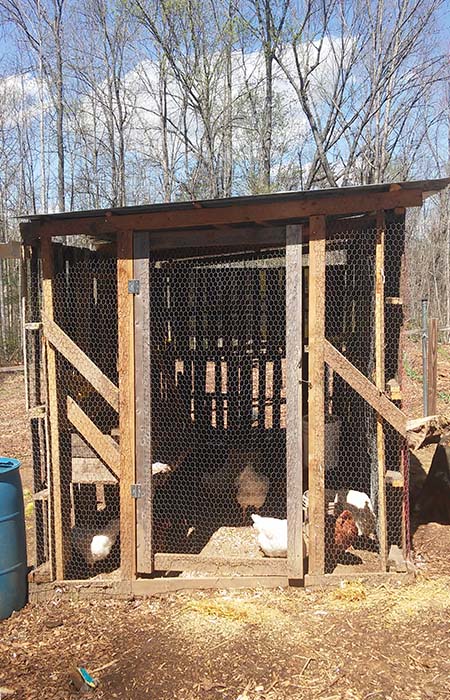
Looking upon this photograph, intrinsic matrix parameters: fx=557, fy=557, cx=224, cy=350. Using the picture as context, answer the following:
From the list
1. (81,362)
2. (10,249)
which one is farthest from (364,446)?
(10,249)

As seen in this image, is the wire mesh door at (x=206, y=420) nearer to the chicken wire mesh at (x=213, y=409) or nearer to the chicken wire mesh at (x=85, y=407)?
the chicken wire mesh at (x=213, y=409)

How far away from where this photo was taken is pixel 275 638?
3049mm

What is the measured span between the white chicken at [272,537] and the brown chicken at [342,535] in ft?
1.18

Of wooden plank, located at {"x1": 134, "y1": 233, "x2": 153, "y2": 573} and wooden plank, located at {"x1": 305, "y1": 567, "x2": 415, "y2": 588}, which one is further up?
wooden plank, located at {"x1": 134, "y1": 233, "x2": 153, "y2": 573}

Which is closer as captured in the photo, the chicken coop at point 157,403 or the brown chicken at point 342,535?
the chicken coop at point 157,403

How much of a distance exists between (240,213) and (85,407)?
1800 millimetres

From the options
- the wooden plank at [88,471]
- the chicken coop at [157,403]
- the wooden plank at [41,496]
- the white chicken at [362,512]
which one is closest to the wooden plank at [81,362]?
the chicken coop at [157,403]

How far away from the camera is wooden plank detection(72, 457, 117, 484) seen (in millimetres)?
3873

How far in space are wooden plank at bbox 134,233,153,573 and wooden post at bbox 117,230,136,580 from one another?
0.11ft

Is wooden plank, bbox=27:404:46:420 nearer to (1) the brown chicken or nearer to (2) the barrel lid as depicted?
(2) the barrel lid

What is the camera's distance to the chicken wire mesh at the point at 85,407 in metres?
3.80

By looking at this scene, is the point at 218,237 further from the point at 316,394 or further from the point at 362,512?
the point at 362,512

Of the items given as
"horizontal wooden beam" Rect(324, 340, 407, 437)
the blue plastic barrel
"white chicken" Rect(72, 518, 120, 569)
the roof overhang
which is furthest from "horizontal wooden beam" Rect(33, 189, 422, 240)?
"white chicken" Rect(72, 518, 120, 569)

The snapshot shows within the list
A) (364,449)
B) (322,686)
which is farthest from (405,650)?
(364,449)
